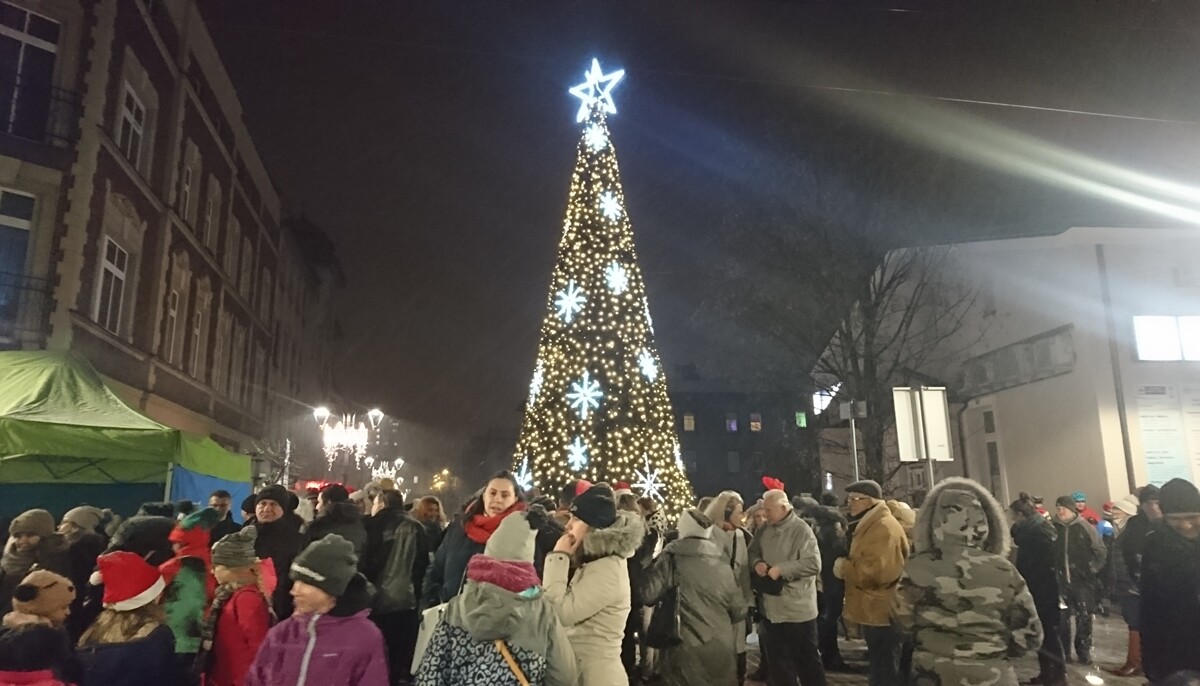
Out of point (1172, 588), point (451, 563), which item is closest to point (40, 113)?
point (451, 563)

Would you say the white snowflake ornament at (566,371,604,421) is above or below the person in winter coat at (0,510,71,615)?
above

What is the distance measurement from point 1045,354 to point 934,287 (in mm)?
3272

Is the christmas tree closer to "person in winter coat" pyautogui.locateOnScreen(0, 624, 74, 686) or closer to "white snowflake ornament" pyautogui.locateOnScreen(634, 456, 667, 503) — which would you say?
"white snowflake ornament" pyautogui.locateOnScreen(634, 456, 667, 503)

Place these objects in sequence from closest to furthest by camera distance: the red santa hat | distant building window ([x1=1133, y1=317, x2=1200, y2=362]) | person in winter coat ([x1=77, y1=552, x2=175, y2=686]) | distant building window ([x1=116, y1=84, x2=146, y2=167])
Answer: person in winter coat ([x1=77, y1=552, x2=175, y2=686]) < the red santa hat < distant building window ([x1=116, y1=84, x2=146, y2=167]) < distant building window ([x1=1133, y1=317, x2=1200, y2=362])

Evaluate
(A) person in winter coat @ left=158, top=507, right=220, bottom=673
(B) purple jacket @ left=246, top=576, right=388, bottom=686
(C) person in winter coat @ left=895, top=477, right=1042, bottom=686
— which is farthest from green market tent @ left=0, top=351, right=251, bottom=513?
(C) person in winter coat @ left=895, top=477, right=1042, bottom=686

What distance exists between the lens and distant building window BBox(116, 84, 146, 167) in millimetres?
15281

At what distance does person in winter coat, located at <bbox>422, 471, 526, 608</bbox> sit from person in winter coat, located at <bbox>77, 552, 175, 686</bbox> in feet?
5.90

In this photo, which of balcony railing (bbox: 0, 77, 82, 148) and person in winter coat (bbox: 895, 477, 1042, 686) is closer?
person in winter coat (bbox: 895, 477, 1042, 686)

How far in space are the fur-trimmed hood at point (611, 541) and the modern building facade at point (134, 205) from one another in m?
12.3

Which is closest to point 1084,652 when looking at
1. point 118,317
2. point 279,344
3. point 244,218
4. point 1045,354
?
point 1045,354

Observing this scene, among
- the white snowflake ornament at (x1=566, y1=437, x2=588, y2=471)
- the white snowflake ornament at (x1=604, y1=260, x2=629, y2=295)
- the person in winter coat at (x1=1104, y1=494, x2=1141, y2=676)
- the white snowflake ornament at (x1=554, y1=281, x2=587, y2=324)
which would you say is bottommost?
the person in winter coat at (x1=1104, y1=494, x2=1141, y2=676)

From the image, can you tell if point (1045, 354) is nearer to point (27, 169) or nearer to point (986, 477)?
point (986, 477)

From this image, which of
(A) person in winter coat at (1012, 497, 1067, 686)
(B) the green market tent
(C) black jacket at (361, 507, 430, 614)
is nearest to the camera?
(C) black jacket at (361, 507, 430, 614)

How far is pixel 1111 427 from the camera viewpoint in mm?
16984
